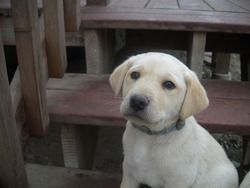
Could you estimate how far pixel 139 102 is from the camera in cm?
131

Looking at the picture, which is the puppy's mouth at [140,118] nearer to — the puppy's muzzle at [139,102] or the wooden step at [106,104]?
the puppy's muzzle at [139,102]

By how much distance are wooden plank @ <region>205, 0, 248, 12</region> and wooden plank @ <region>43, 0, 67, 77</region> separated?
1.54 m

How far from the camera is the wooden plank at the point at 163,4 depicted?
114 inches

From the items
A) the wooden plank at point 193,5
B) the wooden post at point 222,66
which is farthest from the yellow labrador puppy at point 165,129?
the wooden post at point 222,66

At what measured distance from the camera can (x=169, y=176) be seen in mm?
1532

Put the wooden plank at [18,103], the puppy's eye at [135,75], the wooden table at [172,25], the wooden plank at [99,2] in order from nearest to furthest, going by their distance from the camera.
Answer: the puppy's eye at [135,75]
the wooden plank at [18,103]
the wooden table at [172,25]
the wooden plank at [99,2]

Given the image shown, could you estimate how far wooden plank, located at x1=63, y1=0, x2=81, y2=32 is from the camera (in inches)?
84.6

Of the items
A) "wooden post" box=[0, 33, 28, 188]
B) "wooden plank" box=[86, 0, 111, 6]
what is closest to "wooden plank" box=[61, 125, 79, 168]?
"wooden post" box=[0, 33, 28, 188]

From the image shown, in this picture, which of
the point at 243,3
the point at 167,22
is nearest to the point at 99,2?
the point at 167,22

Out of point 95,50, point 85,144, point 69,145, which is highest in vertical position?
point 95,50

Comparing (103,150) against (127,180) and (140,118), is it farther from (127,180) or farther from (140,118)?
(140,118)

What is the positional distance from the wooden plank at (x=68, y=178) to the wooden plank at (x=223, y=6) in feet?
6.04

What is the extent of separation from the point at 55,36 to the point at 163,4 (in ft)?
4.85

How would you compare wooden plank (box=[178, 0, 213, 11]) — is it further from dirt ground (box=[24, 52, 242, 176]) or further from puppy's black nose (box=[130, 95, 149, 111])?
puppy's black nose (box=[130, 95, 149, 111])
